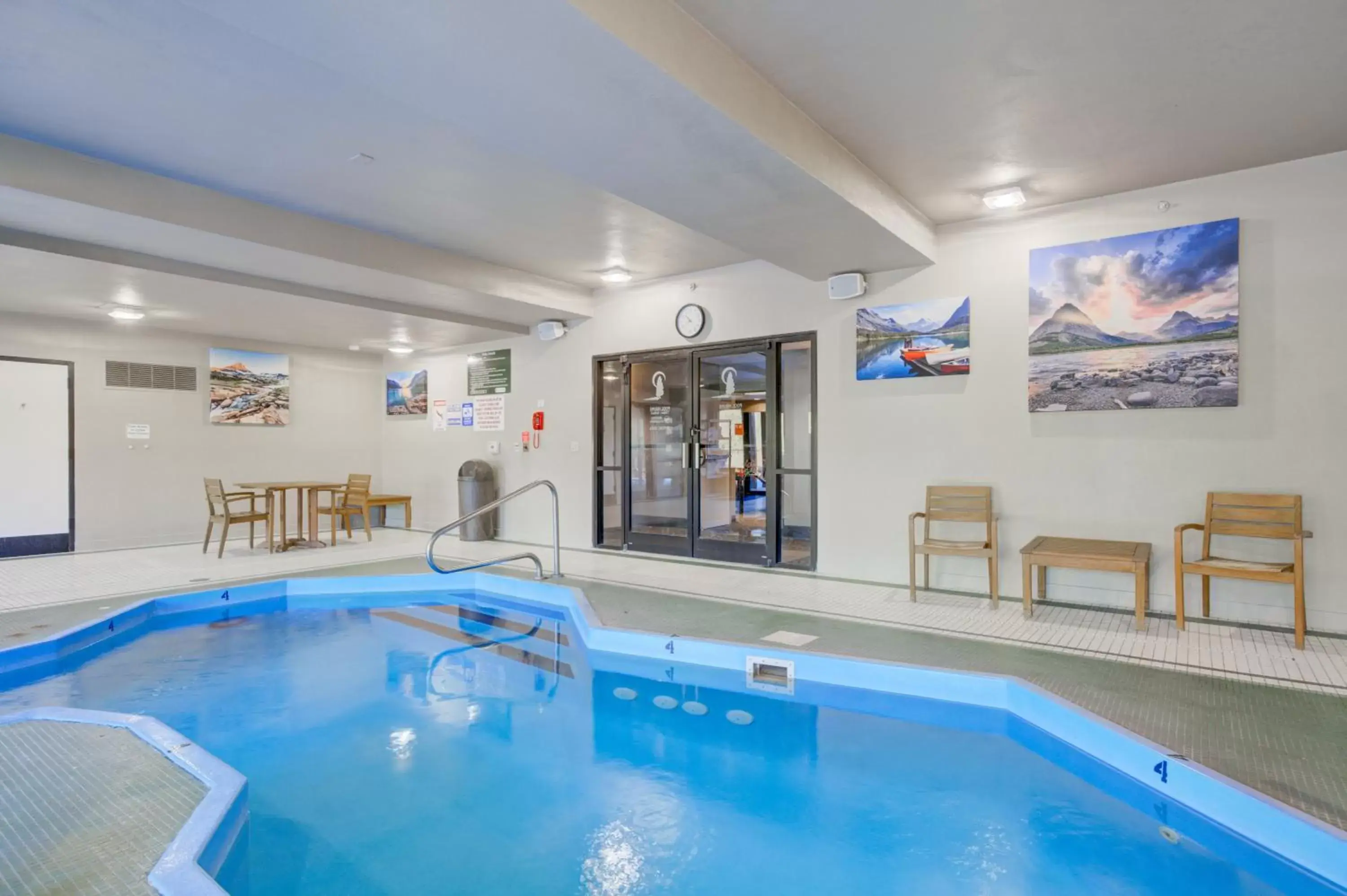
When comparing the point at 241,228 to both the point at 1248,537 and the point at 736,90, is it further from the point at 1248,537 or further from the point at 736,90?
the point at 1248,537

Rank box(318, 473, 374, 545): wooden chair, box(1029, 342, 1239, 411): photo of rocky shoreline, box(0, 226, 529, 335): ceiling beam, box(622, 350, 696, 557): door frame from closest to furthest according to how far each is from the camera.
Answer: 1. box(1029, 342, 1239, 411): photo of rocky shoreline
2. box(0, 226, 529, 335): ceiling beam
3. box(622, 350, 696, 557): door frame
4. box(318, 473, 374, 545): wooden chair

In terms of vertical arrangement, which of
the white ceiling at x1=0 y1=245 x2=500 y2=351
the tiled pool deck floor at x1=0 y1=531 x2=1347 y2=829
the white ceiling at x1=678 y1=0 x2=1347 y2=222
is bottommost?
the tiled pool deck floor at x1=0 y1=531 x2=1347 y2=829

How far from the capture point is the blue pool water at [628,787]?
91.9 inches

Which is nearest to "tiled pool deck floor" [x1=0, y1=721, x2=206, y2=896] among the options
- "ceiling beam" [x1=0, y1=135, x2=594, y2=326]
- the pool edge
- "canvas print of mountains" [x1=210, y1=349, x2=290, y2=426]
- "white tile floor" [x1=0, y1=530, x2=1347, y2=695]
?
the pool edge

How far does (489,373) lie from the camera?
9102mm

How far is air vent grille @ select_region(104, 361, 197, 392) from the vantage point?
8.37m

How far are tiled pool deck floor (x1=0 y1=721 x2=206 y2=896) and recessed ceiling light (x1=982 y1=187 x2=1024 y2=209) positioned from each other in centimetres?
546

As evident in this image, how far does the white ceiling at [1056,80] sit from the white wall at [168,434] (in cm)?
863

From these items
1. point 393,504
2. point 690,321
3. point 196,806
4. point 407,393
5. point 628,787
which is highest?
point 690,321

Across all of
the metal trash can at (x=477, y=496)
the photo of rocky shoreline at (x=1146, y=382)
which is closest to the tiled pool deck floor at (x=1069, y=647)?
the photo of rocky shoreline at (x=1146, y=382)

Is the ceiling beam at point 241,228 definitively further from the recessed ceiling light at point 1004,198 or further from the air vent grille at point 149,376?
the recessed ceiling light at point 1004,198

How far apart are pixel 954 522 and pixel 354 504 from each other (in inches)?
290

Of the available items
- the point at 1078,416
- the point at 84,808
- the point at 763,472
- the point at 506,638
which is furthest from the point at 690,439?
the point at 84,808

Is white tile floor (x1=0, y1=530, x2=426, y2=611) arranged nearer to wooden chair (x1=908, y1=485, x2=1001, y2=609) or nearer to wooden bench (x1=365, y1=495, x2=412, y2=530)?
wooden bench (x1=365, y1=495, x2=412, y2=530)
